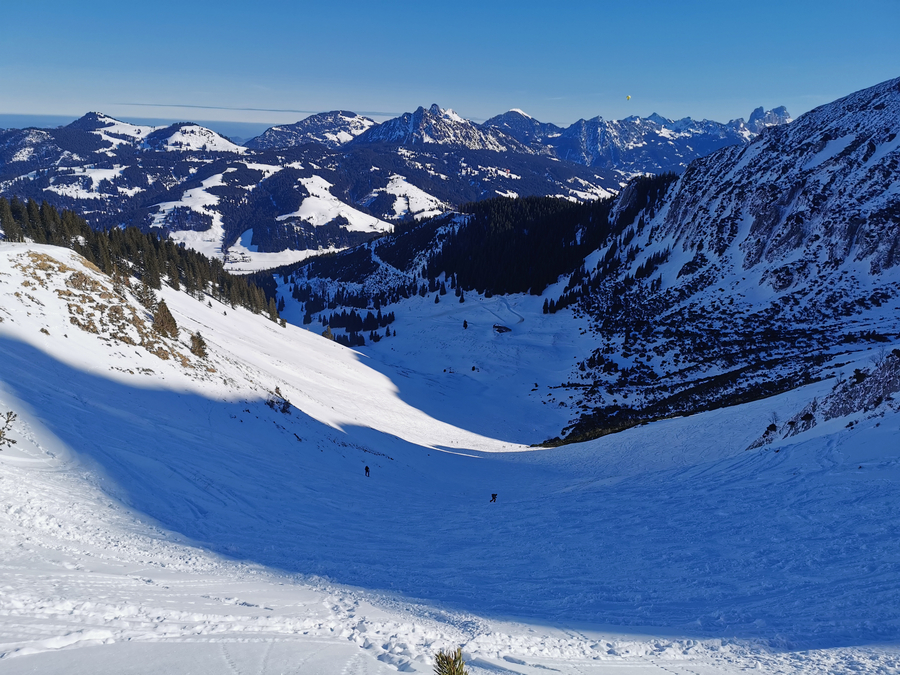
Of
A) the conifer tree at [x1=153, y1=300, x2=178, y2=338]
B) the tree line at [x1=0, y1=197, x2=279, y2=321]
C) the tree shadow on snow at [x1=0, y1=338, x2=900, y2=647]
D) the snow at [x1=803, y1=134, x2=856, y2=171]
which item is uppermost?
the snow at [x1=803, y1=134, x2=856, y2=171]

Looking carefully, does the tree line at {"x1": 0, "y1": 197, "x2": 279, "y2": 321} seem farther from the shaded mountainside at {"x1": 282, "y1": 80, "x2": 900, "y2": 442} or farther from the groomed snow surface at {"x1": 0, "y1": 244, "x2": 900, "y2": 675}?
the shaded mountainside at {"x1": 282, "y1": 80, "x2": 900, "y2": 442}

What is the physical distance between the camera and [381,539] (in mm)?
16312

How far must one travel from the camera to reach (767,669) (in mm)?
8016

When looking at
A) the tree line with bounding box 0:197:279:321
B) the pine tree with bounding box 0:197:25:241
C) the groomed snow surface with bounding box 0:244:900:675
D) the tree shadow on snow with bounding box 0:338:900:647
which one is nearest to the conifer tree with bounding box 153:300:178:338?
the groomed snow surface with bounding box 0:244:900:675

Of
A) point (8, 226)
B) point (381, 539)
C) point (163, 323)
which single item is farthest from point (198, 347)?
point (8, 226)

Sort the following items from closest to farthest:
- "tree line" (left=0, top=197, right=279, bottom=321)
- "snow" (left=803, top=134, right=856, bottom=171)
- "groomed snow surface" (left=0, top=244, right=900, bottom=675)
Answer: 1. "groomed snow surface" (left=0, top=244, right=900, bottom=675)
2. "tree line" (left=0, top=197, right=279, bottom=321)
3. "snow" (left=803, top=134, right=856, bottom=171)

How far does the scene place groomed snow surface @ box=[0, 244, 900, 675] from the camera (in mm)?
8148

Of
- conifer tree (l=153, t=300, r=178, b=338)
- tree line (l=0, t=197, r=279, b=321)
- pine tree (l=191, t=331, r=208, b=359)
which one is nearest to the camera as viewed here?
conifer tree (l=153, t=300, r=178, b=338)

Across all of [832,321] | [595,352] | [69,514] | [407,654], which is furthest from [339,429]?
[832,321]

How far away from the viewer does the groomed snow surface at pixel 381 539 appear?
8.15 m

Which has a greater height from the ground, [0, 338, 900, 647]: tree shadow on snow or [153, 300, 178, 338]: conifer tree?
[153, 300, 178, 338]: conifer tree

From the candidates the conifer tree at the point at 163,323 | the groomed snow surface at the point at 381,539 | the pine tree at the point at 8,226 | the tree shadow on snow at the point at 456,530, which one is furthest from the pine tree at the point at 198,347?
the pine tree at the point at 8,226

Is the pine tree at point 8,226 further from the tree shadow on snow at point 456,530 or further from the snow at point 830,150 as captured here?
the snow at point 830,150

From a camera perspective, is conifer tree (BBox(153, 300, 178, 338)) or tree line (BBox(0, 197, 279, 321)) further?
tree line (BBox(0, 197, 279, 321))
